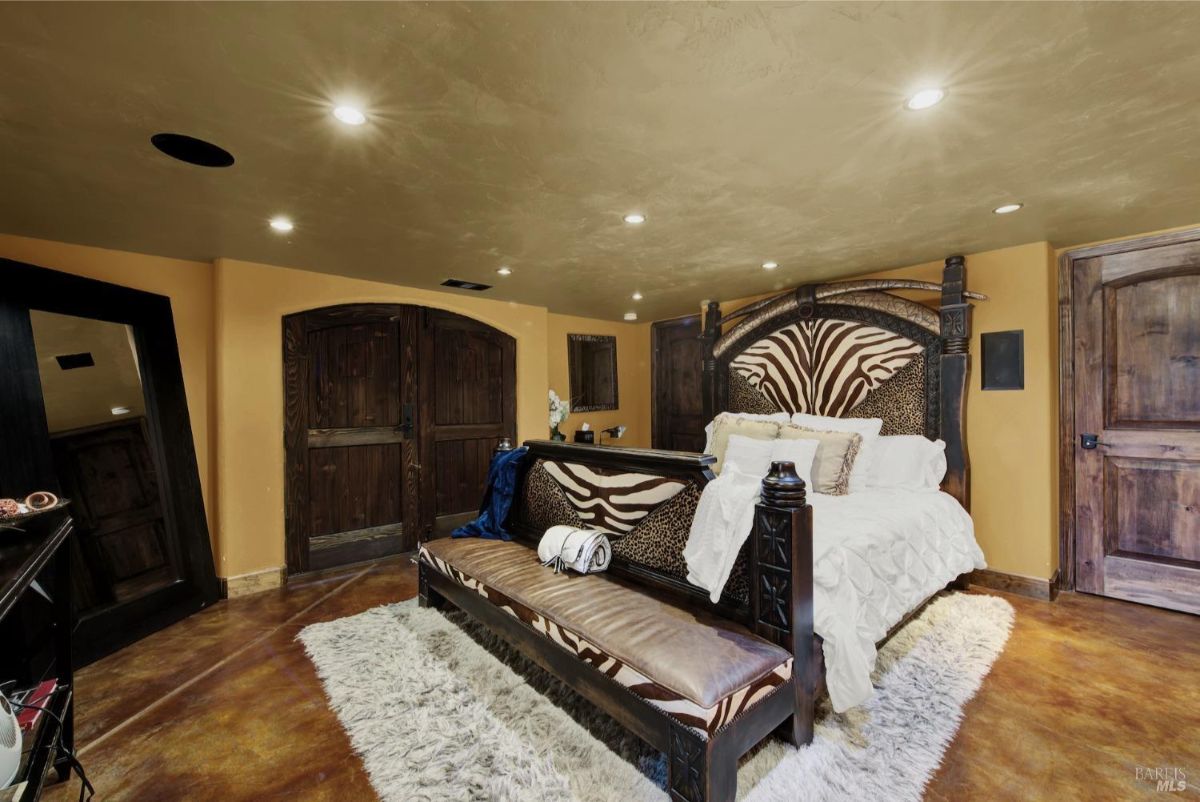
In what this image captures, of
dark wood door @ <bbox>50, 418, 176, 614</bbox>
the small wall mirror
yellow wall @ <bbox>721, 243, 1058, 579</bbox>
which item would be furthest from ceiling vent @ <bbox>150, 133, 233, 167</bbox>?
yellow wall @ <bbox>721, 243, 1058, 579</bbox>

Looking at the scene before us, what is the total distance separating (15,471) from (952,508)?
5.06m

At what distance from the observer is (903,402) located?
11.7 ft

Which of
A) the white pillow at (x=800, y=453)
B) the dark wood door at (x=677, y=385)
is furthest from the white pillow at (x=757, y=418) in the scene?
the dark wood door at (x=677, y=385)

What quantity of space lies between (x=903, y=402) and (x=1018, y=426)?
667mm

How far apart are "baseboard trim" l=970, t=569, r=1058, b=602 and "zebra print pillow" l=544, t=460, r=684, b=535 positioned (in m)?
2.71

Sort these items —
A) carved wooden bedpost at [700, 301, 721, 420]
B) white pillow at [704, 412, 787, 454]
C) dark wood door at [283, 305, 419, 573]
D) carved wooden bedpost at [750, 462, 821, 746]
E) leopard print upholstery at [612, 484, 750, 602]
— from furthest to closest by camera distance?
carved wooden bedpost at [700, 301, 721, 420]
white pillow at [704, 412, 787, 454]
dark wood door at [283, 305, 419, 573]
leopard print upholstery at [612, 484, 750, 602]
carved wooden bedpost at [750, 462, 821, 746]

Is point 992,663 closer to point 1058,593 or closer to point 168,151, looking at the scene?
point 1058,593

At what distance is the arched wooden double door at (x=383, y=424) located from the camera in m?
3.65

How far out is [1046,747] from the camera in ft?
5.75

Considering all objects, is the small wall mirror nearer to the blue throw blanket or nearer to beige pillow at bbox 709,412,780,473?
beige pillow at bbox 709,412,780,473

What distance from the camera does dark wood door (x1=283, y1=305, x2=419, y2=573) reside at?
143 inches

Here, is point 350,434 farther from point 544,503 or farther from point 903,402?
point 903,402

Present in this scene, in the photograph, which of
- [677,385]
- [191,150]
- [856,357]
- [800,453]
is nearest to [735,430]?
[800,453]

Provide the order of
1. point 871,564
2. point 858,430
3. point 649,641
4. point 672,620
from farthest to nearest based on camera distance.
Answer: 1. point 858,430
2. point 871,564
3. point 672,620
4. point 649,641
